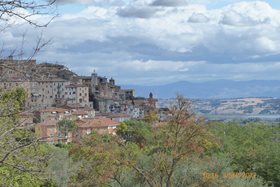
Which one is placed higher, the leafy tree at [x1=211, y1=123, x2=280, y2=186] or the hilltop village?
the hilltop village

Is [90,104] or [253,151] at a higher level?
[90,104]

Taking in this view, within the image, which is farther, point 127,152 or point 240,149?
point 240,149

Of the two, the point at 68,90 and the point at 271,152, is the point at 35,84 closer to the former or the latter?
the point at 271,152

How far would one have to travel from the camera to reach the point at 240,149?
3947 centimetres

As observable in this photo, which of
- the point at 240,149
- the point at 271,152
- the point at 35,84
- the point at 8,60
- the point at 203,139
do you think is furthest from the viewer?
the point at 240,149

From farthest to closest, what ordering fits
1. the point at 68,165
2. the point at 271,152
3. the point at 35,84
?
the point at 271,152, the point at 68,165, the point at 35,84

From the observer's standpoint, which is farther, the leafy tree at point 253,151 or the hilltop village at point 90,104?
the hilltop village at point 90,104

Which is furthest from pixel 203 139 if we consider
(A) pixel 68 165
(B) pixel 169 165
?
(A) pixel 68 165

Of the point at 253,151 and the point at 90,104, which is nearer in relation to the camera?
the point at 253,151

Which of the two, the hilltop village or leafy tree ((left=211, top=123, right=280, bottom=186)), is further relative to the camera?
the hilltop village

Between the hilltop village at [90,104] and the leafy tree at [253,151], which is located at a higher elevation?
the hilltop village at [90,104]

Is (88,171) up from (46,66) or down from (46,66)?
down

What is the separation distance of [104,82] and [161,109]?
125036mm

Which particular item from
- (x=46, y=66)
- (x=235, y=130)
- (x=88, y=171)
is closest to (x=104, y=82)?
(x=235, y=130)
